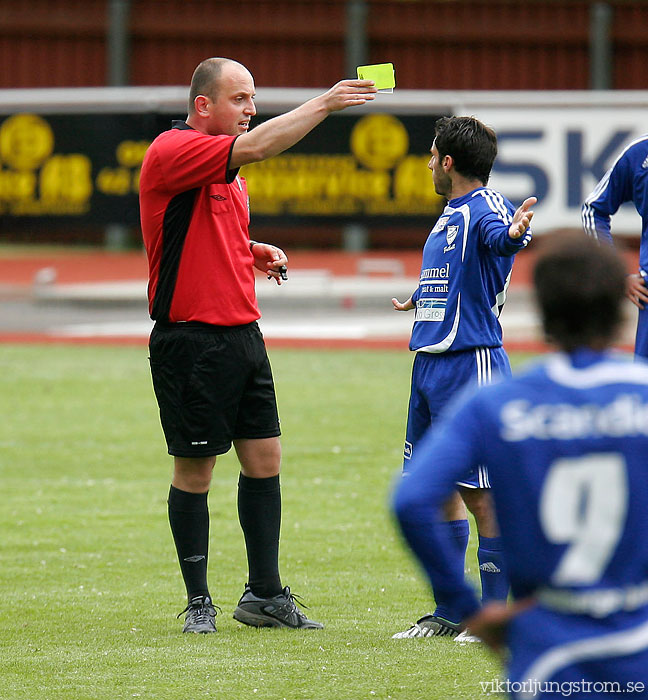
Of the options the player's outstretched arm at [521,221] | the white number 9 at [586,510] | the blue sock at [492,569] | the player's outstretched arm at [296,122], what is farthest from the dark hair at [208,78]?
the white number 9 at [586,510]

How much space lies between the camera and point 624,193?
5.55 meters

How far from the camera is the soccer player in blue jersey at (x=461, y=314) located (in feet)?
16.3

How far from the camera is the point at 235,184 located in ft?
17.4

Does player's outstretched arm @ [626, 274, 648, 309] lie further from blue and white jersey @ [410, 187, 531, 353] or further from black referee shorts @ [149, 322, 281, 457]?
black referee shorts @ [149, 322, 281, 457]

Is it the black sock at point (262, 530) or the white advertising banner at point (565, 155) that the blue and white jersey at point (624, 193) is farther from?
the white advertising banner at point (565, 155)

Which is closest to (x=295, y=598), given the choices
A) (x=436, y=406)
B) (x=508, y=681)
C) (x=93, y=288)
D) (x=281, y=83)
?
(x=436, y=406)

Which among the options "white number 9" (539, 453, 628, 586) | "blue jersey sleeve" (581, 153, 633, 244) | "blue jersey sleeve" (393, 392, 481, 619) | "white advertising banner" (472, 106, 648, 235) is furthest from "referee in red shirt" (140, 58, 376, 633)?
"white advertising banner" (472, 106, 648, 235)

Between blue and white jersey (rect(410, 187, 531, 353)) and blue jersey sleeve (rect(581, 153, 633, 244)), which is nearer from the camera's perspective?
blue and white jersey (rect(410, 187, 531, 353))

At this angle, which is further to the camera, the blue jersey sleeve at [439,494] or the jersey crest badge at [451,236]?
the jersey crest badge at [451,236]

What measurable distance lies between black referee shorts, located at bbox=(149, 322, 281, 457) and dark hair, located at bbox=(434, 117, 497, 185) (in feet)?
3.54

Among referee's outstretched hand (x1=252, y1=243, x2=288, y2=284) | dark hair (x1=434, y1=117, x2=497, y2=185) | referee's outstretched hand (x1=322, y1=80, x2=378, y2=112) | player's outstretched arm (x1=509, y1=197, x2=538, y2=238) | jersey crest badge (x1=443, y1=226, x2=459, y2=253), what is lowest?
referee's outstretched hand (x1=252, y1=243, x2=288, y2=284)

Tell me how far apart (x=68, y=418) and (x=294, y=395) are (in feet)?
7.08

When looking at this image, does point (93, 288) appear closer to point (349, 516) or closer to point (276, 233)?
point (276, 233)

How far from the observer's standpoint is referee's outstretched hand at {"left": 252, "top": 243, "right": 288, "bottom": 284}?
5.42 meters
